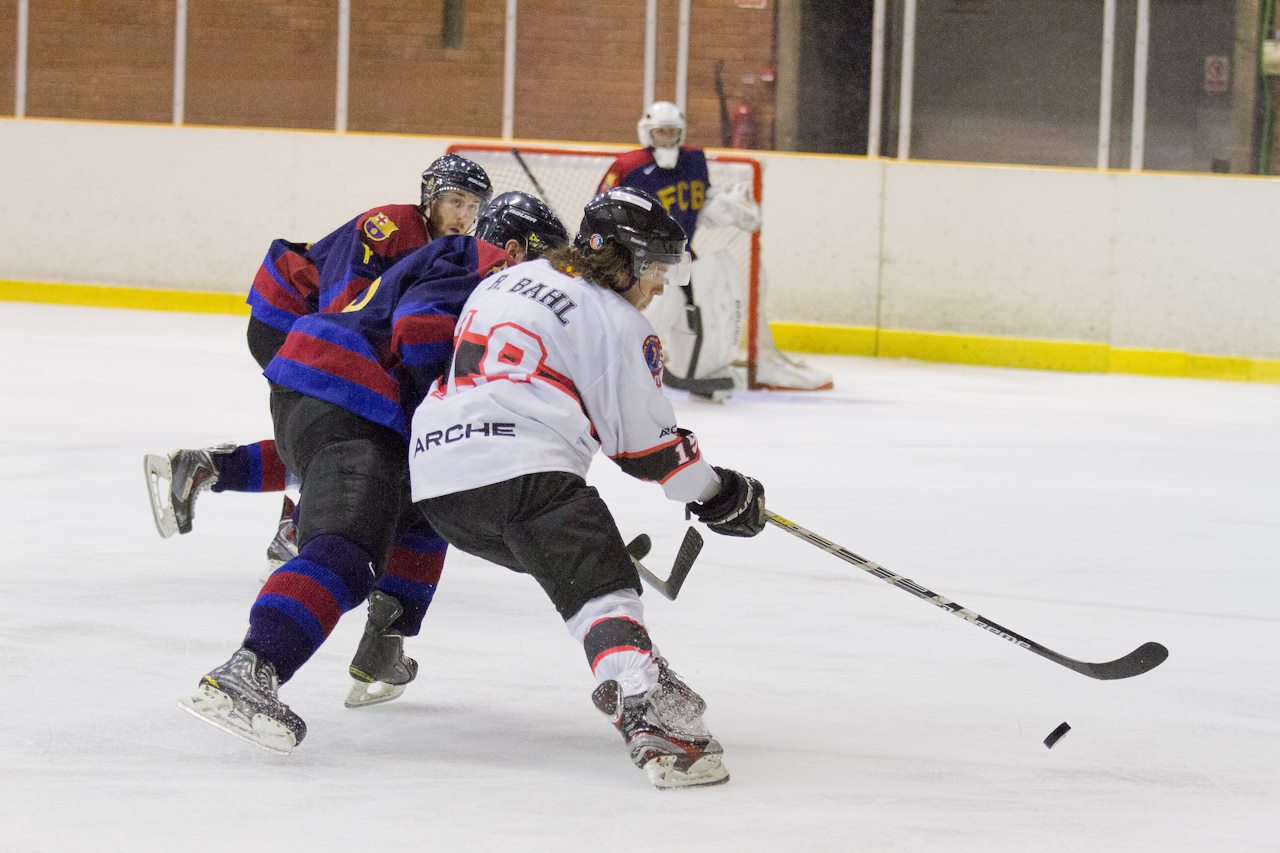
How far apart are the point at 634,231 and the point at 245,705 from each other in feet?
2.62

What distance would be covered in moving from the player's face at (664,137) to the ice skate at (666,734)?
466 cm

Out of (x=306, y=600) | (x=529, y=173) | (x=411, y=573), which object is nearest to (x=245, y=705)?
(x=306, y=600)

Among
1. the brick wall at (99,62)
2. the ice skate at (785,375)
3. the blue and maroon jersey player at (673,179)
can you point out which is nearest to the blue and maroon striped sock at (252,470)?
the blue and maroon jersey player at (673,179)

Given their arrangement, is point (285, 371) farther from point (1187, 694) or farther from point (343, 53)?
point (343, 53)

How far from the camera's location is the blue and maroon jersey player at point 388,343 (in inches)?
99.0

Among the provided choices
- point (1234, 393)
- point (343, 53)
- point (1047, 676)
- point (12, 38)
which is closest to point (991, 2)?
point (1234, 393)

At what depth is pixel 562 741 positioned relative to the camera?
252 cm

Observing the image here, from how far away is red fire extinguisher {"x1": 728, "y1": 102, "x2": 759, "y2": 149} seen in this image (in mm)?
9555

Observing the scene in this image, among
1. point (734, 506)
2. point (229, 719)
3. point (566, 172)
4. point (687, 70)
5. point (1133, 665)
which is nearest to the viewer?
point (229, 719)

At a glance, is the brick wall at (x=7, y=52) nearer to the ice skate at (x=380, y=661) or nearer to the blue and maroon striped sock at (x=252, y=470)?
the blue and maroon striped sock at (x=252, y=470)

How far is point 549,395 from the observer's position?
2.32m

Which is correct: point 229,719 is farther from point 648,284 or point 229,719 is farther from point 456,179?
point 456,179

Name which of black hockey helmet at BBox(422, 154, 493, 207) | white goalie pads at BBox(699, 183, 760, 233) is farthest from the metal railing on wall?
black hockey helmet at BBox(422, 154, 493, 207)

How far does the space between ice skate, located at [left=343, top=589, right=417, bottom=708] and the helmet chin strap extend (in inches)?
169
